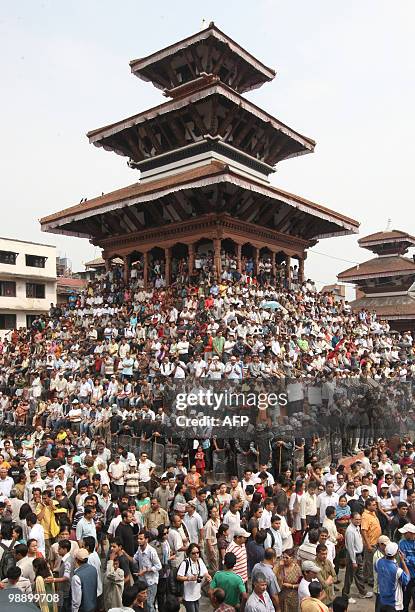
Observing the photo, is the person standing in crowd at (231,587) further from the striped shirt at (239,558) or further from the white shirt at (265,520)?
the white shirt at (265,520)

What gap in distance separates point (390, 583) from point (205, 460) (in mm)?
5735

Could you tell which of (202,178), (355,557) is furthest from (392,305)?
(355,557)

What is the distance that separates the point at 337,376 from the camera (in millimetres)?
13898

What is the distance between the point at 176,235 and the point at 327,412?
12.7m

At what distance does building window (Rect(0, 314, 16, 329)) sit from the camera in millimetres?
42566

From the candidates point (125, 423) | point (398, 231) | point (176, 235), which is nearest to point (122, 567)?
point (125, 423)

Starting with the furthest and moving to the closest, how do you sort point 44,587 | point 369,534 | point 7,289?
point 7,289, point 369,534, point 44,587

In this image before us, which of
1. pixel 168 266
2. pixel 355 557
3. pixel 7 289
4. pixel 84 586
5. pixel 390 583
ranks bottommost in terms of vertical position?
pixel 355 557

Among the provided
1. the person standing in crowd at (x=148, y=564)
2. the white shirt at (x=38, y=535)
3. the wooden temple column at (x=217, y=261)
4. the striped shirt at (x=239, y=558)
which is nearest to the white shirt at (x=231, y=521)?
the striped shirt at (x=239, y=558)

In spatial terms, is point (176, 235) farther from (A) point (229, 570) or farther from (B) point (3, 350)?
(A) point (229, 570)

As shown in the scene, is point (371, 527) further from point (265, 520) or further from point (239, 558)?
point (239, 558)

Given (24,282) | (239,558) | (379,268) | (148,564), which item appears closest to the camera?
(148,564)

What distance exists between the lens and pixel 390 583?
6457 millimetres

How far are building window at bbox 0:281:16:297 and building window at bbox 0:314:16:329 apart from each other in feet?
5.54
